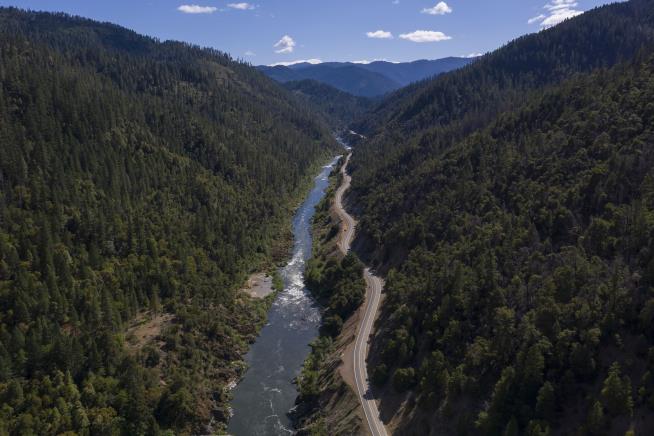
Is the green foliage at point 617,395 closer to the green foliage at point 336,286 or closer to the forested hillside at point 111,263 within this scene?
the green foliage at point 336,286

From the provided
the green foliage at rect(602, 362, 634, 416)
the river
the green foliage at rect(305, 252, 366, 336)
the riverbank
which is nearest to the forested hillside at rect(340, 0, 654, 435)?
the green foliage at rect(602, 362, 634, 416)

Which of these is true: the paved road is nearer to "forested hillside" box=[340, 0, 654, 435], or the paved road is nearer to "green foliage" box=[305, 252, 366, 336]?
"forested hillside" box=[340, 0, 654, 435]

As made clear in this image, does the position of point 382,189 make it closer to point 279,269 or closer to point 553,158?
point 279,269

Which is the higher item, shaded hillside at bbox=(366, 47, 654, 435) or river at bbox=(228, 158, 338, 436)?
shaded hillside at bbox=(366, 47, 654, 435)

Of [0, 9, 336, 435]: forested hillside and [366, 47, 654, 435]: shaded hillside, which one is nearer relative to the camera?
[366, 47, 654, 435]: shaded hillside

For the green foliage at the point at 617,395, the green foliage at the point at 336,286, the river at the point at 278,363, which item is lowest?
the river at the point at 278,363

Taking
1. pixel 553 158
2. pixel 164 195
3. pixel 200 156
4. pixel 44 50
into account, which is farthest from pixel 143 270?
pixel 44 50

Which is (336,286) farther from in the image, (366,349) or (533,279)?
(533,279)

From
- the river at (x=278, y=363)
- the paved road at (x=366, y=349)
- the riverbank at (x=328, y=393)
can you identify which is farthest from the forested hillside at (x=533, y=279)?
the river at (x=278, y=363)
